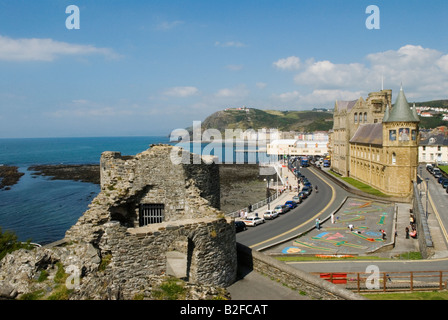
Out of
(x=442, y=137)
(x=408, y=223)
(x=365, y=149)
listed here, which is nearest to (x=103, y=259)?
(x=408, y=223)

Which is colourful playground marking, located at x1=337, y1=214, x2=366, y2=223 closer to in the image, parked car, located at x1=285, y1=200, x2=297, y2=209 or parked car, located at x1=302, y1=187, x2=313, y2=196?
parked car, located at x1=285, y1=200, x2=297, y2=209

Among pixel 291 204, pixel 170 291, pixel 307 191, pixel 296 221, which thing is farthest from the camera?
pixel 307 191

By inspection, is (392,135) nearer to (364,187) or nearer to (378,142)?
(378,142)

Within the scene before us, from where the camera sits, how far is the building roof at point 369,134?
56156 millimetres

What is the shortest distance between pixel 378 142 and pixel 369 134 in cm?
755

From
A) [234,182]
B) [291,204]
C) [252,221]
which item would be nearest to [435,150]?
[234,182]

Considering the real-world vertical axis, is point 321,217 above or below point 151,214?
below

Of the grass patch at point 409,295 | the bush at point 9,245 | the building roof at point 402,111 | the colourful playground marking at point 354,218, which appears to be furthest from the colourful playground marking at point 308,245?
the building roof at point 402,111

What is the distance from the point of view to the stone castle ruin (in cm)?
1012

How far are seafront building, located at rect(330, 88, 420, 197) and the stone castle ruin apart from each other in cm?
4228

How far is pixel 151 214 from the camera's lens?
13859 mm

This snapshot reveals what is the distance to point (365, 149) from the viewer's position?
6091 cm
